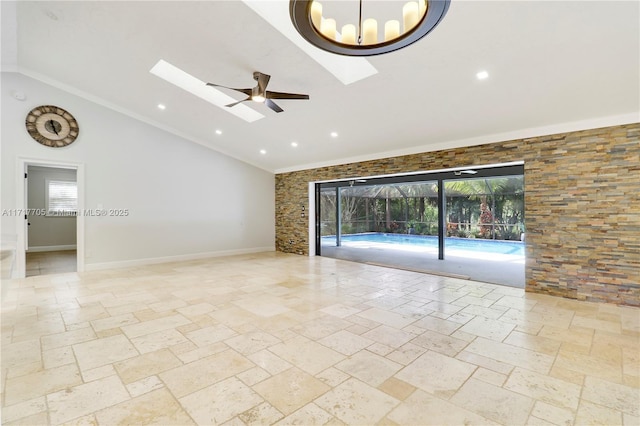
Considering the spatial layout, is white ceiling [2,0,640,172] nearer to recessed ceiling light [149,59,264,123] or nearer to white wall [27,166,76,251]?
recessed ceiling light [149,59,264,123]

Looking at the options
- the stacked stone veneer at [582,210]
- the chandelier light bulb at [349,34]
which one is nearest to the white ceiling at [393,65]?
the stacked stone veneer at [582,210]

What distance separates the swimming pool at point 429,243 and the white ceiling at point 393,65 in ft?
16.8

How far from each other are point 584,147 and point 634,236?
1301mm

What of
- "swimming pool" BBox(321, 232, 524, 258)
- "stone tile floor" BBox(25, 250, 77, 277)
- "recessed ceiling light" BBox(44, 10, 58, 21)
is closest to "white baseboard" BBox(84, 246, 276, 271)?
"stone tile floor" BBox(25, 250, 77, 277)

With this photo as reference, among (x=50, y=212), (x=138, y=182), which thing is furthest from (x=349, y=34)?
(x=50, y=212)

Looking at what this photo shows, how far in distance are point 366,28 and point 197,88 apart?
13.4 feet

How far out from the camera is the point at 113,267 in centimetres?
628

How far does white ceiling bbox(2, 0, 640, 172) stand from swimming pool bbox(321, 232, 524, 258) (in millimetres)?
5130

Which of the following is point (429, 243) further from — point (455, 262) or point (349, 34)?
point (349, 34)

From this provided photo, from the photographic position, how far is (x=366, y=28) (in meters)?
2.13

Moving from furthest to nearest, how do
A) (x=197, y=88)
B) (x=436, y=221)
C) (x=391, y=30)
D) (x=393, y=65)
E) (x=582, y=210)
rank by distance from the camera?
1. (x=436, y=221)
2. (x=197, y=88)
3. (x=582, y=210)
4. (x=393, y=65)
5. (x=391, y=30)

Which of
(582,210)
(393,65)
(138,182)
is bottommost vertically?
(582,210)

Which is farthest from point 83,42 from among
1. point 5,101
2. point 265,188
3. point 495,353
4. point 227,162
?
point 495,353

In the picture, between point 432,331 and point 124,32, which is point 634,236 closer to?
point 432,331
